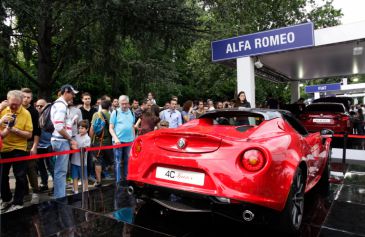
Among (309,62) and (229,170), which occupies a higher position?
(309,62)

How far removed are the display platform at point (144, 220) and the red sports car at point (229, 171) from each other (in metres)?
0.42

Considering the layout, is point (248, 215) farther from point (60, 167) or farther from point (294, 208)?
point (60, 167)

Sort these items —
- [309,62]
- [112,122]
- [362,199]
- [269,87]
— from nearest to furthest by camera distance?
[362,199] < [112,122] < [309,62] < [269,87]

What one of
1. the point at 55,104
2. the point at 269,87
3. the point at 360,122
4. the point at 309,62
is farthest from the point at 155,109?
the point at 269,87

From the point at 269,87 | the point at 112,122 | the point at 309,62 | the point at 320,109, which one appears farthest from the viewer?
the point at 269,87

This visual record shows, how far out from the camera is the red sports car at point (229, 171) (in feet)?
9.55

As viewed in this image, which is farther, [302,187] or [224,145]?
[302,187]

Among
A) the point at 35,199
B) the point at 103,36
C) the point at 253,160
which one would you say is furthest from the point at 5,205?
the point at 103,36

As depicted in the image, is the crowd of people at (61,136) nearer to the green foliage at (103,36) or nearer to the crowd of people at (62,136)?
the crowd of people at (62,136)

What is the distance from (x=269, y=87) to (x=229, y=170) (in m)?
22.4

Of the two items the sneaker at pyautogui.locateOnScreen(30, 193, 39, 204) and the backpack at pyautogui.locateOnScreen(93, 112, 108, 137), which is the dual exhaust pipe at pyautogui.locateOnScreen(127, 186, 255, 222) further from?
the backpack at pyautogui.locateOnScreen(93, 112, 108, 137)

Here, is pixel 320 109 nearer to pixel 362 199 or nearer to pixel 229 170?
pixel 362 199

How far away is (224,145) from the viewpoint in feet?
10.2

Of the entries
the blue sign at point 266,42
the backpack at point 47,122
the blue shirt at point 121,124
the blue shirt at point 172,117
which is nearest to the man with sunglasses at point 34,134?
the backpack at point 47,122
